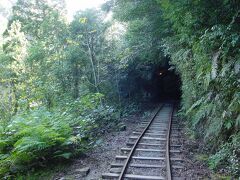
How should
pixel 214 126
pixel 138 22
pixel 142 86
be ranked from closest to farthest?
pixel 214 126
pixel 138 22
pixel 142 86

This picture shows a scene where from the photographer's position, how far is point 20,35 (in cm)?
1291

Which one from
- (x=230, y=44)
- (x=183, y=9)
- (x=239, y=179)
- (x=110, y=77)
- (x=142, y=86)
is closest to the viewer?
(x=239, y=179)

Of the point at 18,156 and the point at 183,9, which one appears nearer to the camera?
the point at 18,156

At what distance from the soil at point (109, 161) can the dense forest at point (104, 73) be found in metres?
0.38

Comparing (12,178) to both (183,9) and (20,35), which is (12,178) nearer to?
(183,9)

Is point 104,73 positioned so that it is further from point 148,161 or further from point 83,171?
point 83,171

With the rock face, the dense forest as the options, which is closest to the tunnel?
the dense forest

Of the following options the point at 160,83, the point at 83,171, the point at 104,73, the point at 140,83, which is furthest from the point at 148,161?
the point at 160,83

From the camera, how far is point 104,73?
57.4ft

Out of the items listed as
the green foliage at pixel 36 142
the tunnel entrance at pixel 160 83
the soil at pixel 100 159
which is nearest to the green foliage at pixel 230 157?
the soil at pixel 100 159

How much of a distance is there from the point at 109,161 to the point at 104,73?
10729 millimetres

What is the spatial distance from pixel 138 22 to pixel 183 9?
719 centimetres

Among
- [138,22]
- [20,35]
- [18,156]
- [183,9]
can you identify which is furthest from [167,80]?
[18,156]

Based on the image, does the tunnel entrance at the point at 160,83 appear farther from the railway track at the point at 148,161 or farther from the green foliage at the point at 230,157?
the green foliage at the point at 230,157
